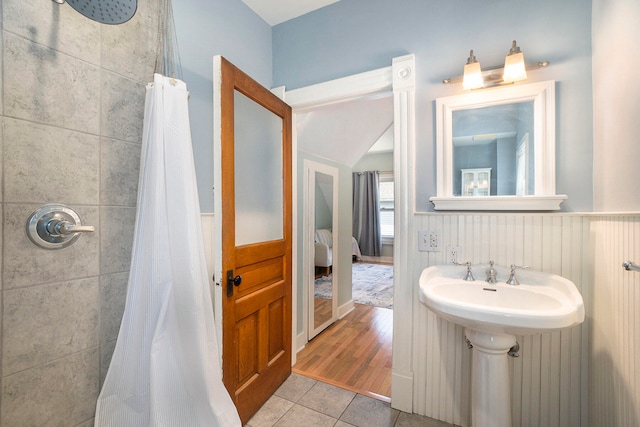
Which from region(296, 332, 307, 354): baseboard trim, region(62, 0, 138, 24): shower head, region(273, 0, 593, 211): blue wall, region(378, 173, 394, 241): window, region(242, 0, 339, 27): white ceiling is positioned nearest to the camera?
region(62, 0, 138, 24): shower head

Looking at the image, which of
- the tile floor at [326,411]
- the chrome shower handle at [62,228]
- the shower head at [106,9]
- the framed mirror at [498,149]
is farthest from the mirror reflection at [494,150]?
the chrome shower handle at [62,228]

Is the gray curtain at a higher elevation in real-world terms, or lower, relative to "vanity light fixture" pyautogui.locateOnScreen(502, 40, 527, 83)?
lower

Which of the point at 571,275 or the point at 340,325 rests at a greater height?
the point at 571,275

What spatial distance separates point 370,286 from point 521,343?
3.12 meters

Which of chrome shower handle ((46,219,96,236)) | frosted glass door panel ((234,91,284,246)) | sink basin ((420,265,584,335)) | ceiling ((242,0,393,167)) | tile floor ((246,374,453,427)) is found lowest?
tile floor ((246,374,453,427))

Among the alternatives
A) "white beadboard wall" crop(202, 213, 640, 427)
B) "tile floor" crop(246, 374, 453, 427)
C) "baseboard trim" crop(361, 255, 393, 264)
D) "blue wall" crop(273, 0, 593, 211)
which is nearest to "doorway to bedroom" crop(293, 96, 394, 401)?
"tile floor" crop(246, 374, 453, 427)

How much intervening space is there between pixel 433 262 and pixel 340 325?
173 centimetres

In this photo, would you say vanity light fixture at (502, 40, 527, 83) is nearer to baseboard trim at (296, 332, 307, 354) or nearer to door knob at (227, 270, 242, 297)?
door knob at (227, 270, 242, 297)

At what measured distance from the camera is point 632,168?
102 centimetres

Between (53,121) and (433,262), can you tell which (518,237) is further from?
(53,121)

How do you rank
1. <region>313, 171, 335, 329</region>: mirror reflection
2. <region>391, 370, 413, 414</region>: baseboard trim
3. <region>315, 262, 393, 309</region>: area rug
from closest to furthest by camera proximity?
<region>391, 370, 413, 414</region>: baseboard trim, <region>313, 171, 335, 329</region>: mirror reflection, <region>315, 262, 393, 309</region>: area rug

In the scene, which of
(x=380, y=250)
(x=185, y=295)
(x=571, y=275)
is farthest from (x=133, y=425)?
(x=380, y=250)

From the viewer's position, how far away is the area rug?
2.97 metres

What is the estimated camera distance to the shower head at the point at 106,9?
877mm
